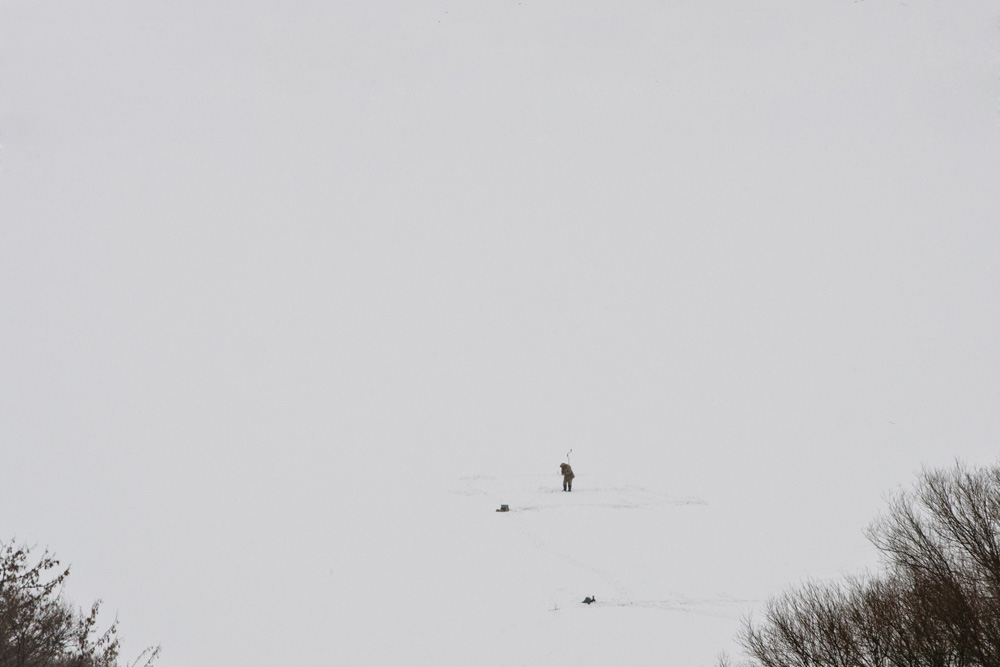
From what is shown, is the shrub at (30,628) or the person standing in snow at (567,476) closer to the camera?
the shrub at (30,628)

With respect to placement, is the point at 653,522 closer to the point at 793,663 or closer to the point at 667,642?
the point at 667,642

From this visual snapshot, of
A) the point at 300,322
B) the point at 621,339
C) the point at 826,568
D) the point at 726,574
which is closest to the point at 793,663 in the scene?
the point at 726,574

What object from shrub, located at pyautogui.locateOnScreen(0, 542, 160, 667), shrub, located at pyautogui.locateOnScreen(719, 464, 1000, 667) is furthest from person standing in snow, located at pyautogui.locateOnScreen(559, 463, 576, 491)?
shrub, located at pyautogui.locateOnScreen(0, 542, 160, 667)

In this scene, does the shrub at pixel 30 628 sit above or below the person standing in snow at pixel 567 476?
below

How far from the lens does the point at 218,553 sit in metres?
29.6

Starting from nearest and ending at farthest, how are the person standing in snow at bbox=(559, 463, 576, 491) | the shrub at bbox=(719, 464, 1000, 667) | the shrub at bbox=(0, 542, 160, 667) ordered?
the shrub at bbox=(719, 464, 1000, 667)
the shrub at bbox=(0, 542, 160, 667)
the person standing in snow at bbox=(559, 463, 576, 491)

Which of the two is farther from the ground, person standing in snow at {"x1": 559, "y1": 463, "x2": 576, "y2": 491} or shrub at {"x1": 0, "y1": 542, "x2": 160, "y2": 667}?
person standing in snow at {"x1": 559, "y1": 463, "x2": 576, "y2": 491}

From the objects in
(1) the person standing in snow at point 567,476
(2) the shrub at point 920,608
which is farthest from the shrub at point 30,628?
(1) the person standing in snow at point 567,476

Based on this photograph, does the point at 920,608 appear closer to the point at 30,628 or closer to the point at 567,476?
the point at 30,628

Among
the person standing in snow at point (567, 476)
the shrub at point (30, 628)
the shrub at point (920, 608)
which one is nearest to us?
the shrub at point (920, 608)

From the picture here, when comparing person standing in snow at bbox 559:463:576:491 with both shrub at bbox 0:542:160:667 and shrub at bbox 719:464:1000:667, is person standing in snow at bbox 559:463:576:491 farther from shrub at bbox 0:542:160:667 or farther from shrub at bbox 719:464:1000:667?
shrub at bbox 0:542:160:667

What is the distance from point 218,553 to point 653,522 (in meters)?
21.4

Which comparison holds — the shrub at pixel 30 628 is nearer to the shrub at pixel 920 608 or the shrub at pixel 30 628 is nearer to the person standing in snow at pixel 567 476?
the shrub at pixel 920 608

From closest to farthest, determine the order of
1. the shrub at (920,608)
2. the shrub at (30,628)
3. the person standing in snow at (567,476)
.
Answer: the shrub at (920,608), the shrub at (30,628), the person standing in snow at (567,476)
